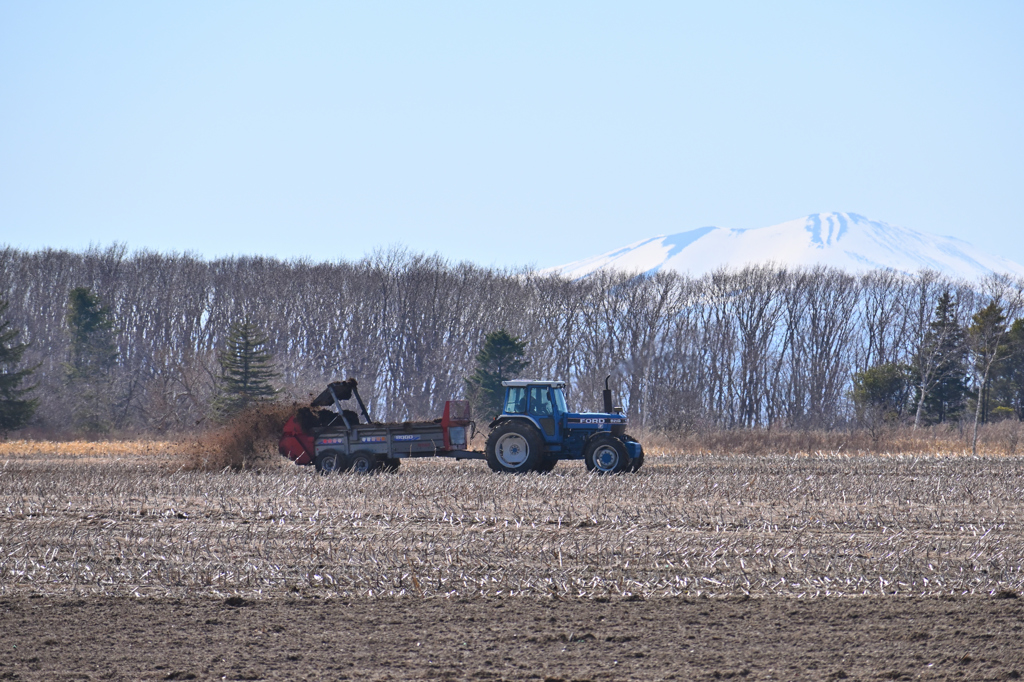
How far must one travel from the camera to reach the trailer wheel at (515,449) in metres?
22.8

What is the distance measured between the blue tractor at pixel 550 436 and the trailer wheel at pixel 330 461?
3242 millimetres

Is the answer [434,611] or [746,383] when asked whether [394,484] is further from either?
[746,383]

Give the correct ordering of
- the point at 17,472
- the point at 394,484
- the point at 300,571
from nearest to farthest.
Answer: the point at 300,571 → the point at 394,484 → the point at 17,472

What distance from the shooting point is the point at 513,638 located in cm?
837

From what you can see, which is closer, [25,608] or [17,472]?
[25,608]

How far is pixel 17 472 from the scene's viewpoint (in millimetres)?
24172

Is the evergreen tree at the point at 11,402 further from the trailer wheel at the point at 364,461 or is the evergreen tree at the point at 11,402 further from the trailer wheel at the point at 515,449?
the trailer wheel at the point at 515,449

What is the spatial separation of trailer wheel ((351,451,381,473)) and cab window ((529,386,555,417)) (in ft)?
12.1

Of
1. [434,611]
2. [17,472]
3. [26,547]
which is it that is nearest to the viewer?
[434,611]

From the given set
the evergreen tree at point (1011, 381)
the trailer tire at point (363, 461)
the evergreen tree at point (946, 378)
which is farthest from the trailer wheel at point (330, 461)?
the evergreen tree at point (1011, 381)

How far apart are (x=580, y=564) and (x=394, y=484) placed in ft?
28.8

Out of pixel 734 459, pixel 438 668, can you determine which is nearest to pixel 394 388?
pixel 734 459

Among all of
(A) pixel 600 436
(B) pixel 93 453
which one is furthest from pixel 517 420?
(B) pixel 93 453

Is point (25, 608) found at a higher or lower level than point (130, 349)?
lower
